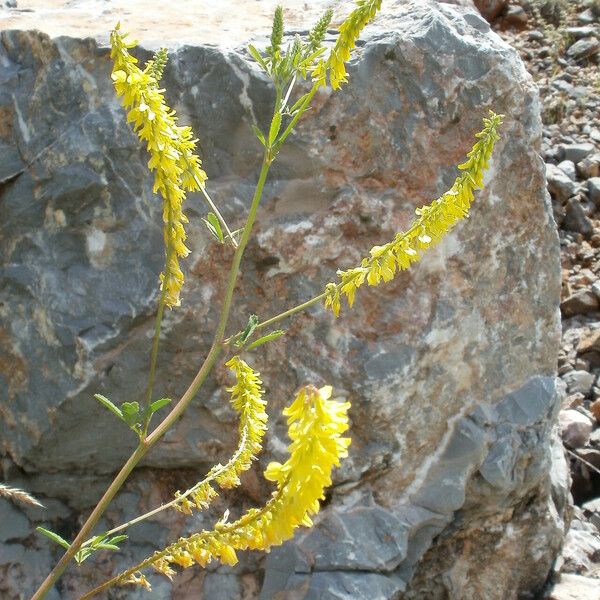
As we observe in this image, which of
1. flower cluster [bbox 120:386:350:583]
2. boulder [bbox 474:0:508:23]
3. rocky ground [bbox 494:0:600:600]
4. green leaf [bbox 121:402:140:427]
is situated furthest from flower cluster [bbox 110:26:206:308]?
boulder [bbox 474:0:508:23]

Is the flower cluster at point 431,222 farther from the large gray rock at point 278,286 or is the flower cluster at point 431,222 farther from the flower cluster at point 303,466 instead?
the large gray rock at point 278,286

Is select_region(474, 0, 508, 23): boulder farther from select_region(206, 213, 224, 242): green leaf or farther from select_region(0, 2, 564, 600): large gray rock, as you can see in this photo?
select_region(206, 213, 224, 242): green leaf

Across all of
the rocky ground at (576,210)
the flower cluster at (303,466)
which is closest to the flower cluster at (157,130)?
the flower cluster at (303,466)

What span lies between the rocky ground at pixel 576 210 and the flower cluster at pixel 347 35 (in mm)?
2168

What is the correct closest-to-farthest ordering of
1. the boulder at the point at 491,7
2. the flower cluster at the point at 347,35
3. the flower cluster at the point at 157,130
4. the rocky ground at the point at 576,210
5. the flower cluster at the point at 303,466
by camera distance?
the flower cluster at the point at 303,466, the flower cluster at the point at 157,130, the flower cluster at the point at 347,35, the rocky ground at the point at 576,210, the boulder at the point at 491,7

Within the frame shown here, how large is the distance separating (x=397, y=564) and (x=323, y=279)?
0.86 m

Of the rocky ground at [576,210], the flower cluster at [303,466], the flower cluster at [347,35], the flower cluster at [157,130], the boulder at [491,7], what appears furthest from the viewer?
the boulder at [491,7]

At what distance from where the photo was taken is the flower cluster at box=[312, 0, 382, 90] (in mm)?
1644

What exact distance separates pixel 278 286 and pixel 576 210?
3.12 metres

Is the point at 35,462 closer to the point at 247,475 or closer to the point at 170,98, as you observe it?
the point at 247,475

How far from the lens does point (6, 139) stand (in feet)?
9.27

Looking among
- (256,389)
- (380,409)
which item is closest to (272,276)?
(380,409)

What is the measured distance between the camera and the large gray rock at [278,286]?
2725 mm

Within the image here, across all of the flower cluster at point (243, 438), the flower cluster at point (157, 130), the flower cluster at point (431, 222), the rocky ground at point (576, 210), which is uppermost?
the flower cluster at point (157, 130)
